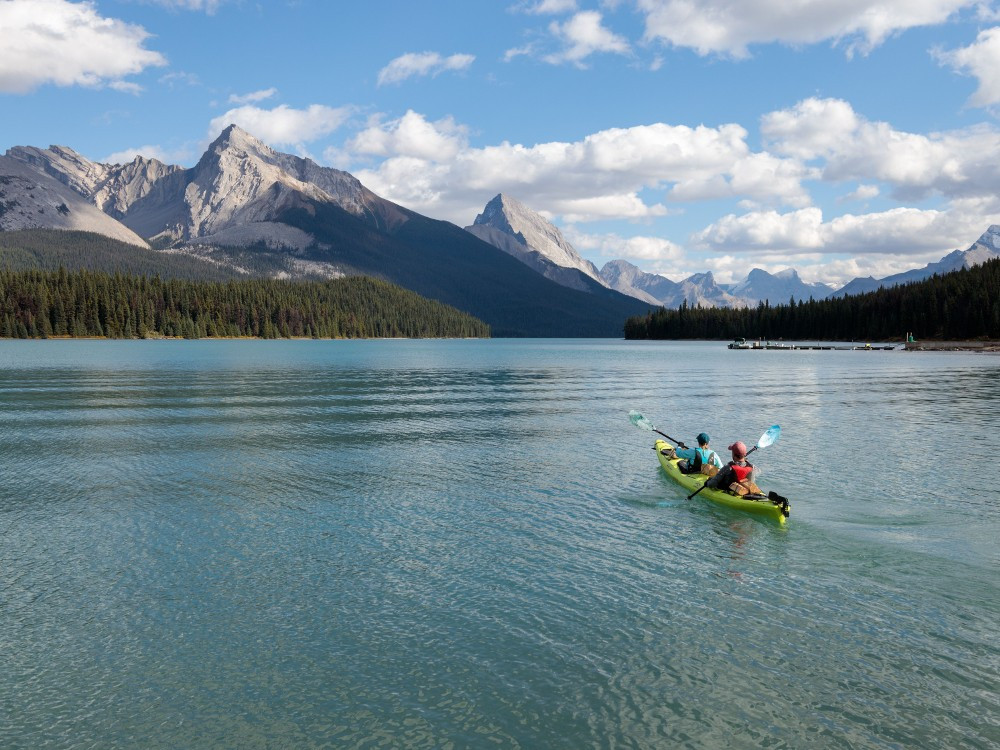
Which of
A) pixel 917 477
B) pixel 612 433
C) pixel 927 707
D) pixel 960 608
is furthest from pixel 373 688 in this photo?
pixel 612 433

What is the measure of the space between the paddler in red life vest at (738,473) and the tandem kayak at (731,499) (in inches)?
16.9

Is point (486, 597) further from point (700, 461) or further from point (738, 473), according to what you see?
point (700, 461)

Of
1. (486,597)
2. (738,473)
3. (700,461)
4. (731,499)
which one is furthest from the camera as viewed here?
(700,461)

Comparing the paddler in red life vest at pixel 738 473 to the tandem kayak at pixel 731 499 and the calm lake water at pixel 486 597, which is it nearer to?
the tandem kayak at pixel 731 499

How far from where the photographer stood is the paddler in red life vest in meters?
28.6

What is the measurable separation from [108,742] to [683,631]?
1257 cm

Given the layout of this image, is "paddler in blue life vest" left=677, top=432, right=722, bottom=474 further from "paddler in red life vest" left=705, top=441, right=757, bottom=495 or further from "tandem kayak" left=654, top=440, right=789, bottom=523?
"paddler in red life vest" left=705, top=441, right=757, bottom=495

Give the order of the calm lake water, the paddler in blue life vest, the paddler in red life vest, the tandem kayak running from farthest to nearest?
the paddler in blue life vest < the paddler in red life vest < the tandem kayak < the calm lake water

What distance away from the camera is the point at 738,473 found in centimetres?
2892

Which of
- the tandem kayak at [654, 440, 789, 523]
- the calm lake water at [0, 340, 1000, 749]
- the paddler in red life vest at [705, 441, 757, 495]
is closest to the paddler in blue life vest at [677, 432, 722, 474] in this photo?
the tandem kayak at [654, 440, 789, 523]

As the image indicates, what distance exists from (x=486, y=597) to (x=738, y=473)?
14.5 meters

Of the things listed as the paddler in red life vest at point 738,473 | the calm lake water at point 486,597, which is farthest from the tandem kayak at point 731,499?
the calm lake water at point 486,597

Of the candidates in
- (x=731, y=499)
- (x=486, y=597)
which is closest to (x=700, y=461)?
(x=731, y=499)

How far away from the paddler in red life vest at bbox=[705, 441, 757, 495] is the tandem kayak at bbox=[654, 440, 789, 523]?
43 centimetres
